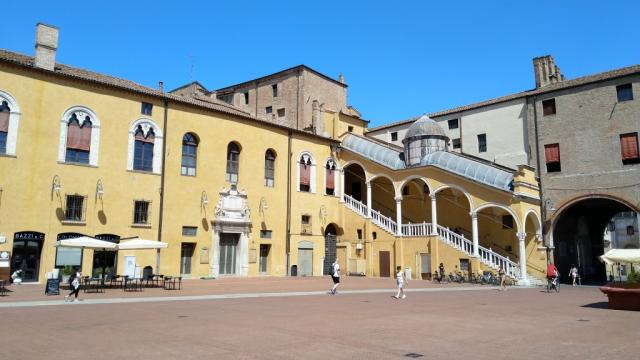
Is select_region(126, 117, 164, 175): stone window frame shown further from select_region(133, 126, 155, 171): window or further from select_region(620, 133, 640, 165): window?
select_region(620, 133, 640, 165): window

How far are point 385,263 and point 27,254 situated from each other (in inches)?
856

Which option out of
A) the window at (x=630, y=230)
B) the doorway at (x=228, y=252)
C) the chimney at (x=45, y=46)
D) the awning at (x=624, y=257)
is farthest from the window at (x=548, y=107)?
the window at (x=630, y=230)

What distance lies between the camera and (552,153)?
33250 mm

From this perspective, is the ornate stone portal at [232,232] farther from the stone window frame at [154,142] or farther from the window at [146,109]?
the window at [146,109]

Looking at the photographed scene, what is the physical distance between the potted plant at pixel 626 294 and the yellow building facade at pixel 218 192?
13.3 metres

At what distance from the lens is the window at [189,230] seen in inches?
1159

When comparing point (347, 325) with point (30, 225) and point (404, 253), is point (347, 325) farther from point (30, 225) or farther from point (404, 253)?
point (404, 253)

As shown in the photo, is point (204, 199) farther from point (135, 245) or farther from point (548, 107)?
point (548, 107)

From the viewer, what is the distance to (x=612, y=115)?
3097 centimetres

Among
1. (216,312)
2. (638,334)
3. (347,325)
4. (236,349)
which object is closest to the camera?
(236,349)

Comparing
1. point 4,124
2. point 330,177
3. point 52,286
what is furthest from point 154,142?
point 330,177

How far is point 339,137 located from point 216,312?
27.9 meters

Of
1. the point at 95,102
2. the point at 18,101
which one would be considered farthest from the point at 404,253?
the point at 18,101

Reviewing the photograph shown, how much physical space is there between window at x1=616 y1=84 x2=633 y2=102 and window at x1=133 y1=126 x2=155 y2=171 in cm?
2852
